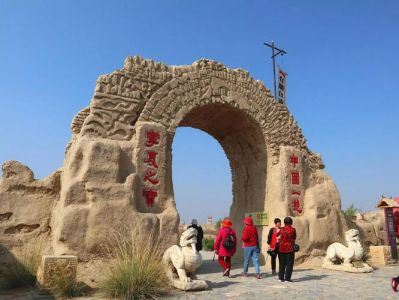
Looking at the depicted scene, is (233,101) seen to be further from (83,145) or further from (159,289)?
(159,289)

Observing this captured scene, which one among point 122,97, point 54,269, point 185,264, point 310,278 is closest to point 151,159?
point 122,97

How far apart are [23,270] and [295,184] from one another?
6003 millimetres

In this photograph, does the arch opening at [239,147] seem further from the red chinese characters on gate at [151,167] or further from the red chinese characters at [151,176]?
the red chinese characters at [151,176]

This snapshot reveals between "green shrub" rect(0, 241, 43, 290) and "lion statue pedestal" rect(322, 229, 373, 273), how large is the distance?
5.63 metres

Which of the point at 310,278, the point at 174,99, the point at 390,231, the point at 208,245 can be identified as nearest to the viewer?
the point at 310,278

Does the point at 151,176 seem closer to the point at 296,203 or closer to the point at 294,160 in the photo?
the point at 296,203

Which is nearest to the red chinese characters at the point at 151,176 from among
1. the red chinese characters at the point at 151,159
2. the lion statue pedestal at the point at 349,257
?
the red chinese characters at the point at 151,159

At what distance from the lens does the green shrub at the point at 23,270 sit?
5750 millimetres

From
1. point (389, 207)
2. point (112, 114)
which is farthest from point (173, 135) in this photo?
point (389, 207)

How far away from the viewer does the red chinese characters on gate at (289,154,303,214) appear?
29.1 ft

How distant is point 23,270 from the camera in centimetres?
584

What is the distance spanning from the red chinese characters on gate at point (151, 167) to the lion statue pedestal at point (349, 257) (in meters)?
3.88

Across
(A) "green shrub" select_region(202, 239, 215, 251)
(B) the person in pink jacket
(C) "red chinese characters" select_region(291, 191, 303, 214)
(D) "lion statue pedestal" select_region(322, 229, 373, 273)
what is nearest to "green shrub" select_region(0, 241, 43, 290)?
(B) the person in pink jacket

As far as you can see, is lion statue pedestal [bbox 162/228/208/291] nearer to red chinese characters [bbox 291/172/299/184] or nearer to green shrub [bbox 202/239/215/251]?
red chinese characters [bbox 291/172/299/184]
